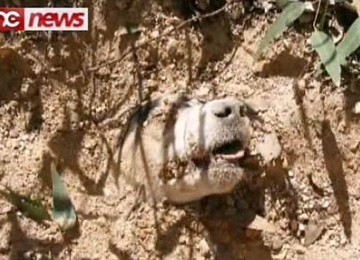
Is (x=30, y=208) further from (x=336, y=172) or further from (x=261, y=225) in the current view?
(x=336, y=172)

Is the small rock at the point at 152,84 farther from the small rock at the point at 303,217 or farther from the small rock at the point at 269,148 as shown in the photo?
the small rock at the point at 303,217

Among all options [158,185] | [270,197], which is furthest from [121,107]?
[270,197]

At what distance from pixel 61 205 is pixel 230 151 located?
1.02 ft

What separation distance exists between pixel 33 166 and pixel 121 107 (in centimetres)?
20

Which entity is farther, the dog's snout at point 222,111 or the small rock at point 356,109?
the small rock at point 356,109

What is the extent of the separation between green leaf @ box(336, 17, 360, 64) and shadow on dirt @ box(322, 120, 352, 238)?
0.15m

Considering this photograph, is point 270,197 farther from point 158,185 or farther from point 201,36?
point 201,36

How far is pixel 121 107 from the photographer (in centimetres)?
194

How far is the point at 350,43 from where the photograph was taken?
1874 millimetres

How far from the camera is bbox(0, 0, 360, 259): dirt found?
→ 1860 mm

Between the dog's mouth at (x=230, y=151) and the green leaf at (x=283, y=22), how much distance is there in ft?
0.62

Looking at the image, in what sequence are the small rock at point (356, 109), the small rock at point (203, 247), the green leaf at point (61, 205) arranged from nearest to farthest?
the green leaf at point (61, 205) → the small rock at point (203, 247) → the small rock at point (356, 109)

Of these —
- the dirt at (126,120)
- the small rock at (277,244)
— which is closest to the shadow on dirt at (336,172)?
the dirt at (126,120)

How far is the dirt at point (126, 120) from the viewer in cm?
186
